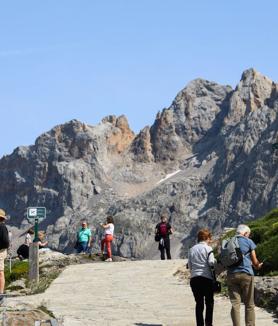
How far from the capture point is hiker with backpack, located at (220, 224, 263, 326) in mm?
13836

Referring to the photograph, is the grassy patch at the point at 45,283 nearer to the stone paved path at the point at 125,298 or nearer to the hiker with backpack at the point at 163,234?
the stone paved path at the point at 125,298

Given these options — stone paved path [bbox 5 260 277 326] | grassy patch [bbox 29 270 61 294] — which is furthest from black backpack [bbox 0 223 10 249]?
grassy patch [bbox 29 270 61 294]

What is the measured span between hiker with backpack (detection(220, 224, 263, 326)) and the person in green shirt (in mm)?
21221

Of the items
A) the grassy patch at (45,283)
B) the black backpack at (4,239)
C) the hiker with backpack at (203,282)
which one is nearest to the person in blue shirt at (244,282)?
the hiker with backpack at (203,282)

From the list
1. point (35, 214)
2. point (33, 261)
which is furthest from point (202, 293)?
point (33, 261)

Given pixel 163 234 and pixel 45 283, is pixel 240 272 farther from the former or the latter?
pixel 163 234

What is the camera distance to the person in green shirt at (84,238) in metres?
35.0

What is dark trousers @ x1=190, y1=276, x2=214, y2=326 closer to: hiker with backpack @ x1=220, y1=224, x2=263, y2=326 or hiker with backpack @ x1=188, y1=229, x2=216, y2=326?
hiker with backpack @ x1=188, y1=229, x2=216, y2=326

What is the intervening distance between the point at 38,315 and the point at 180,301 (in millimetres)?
4887

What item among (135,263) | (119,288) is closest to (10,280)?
(135,263)

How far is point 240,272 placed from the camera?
1391cm

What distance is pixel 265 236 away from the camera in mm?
25094

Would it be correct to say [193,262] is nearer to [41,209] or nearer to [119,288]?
[119,288]

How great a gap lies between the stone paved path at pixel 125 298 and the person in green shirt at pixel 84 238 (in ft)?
18.8
